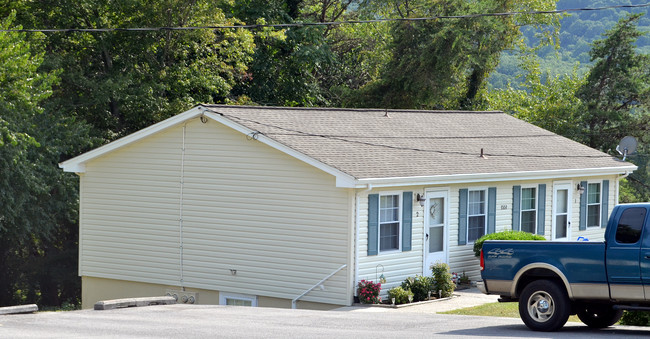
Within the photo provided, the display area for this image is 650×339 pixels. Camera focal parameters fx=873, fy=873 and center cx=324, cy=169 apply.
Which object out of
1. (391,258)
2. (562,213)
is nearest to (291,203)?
(391,258)

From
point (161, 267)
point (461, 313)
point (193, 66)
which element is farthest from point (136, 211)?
point (193, 66)

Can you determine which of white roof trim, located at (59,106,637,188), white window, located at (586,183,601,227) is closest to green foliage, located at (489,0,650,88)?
white window, located at (586,183,601,227)

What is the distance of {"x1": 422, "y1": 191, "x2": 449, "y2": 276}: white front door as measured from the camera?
821 inches

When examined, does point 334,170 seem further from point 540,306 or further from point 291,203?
point 540,306

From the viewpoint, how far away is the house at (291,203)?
19.1 m

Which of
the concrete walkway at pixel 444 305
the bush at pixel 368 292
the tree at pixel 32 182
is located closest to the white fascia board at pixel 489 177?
the bush at pixel 368 292

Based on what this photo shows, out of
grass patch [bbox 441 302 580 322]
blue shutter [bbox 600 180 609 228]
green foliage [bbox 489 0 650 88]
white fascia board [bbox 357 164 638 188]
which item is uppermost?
green foliage [bbox 489 0 650 88]

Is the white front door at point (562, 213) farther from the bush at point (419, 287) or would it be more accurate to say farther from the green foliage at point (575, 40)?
the green foliage at point (575, 40)

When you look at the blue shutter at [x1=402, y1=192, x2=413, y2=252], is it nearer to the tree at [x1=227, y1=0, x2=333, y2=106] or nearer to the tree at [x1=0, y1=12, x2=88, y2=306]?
the tree at [x1=0, y1=12, x2=88, y2=306]

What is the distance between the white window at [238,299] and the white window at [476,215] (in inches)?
230

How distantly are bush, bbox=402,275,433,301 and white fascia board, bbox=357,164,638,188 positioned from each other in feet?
7.19

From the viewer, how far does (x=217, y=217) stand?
20.8 metres

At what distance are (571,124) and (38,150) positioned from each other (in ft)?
79.5

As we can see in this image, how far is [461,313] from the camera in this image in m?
17.5
